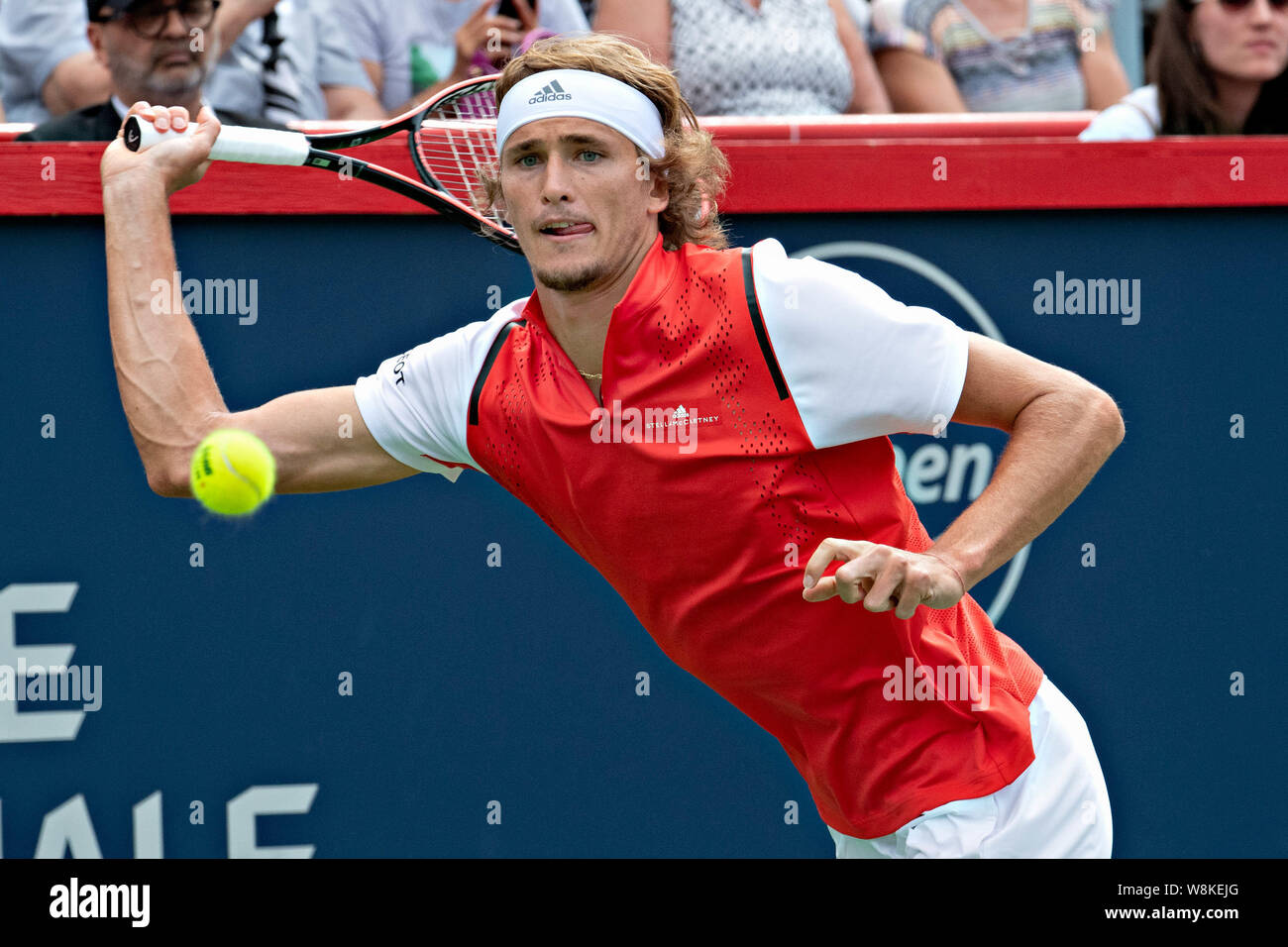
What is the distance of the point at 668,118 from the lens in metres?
2.57

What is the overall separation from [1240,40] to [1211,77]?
0.52 ft

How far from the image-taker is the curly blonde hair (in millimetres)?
2482

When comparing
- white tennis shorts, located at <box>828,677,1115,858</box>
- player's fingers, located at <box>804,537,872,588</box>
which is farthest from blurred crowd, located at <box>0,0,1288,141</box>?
player's fingers, located at <box>804,537,872,588</box>

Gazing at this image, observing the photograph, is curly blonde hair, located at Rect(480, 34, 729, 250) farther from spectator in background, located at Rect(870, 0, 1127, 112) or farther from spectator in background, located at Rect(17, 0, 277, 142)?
spectator in background, located at Rect(870, 0, 1127, 112)

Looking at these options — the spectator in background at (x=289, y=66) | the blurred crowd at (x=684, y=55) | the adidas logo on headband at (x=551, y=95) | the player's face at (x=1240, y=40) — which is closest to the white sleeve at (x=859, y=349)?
the adidas logo on headband at (x=551, y=95)

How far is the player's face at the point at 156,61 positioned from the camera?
368cm

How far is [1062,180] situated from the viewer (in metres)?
3.31

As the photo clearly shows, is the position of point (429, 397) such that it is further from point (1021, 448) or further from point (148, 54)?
point (148, 54)

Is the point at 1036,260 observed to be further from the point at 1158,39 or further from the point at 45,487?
the point at 45,487

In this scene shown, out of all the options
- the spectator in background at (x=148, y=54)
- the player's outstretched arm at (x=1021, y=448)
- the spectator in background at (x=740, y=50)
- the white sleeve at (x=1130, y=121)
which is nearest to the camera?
the player's outstretched arm at (x=1021, y=448)

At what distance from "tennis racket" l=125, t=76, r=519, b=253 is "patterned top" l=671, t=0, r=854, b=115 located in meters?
0.74

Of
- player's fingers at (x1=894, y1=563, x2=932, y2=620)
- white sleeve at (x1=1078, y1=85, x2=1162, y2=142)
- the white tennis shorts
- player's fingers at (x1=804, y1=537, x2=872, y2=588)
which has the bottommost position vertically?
the white tennis shorts

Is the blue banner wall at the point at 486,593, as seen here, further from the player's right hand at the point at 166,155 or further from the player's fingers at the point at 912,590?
the player's fingers at the point at 912,590

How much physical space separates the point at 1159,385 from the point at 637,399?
152 centimetres
